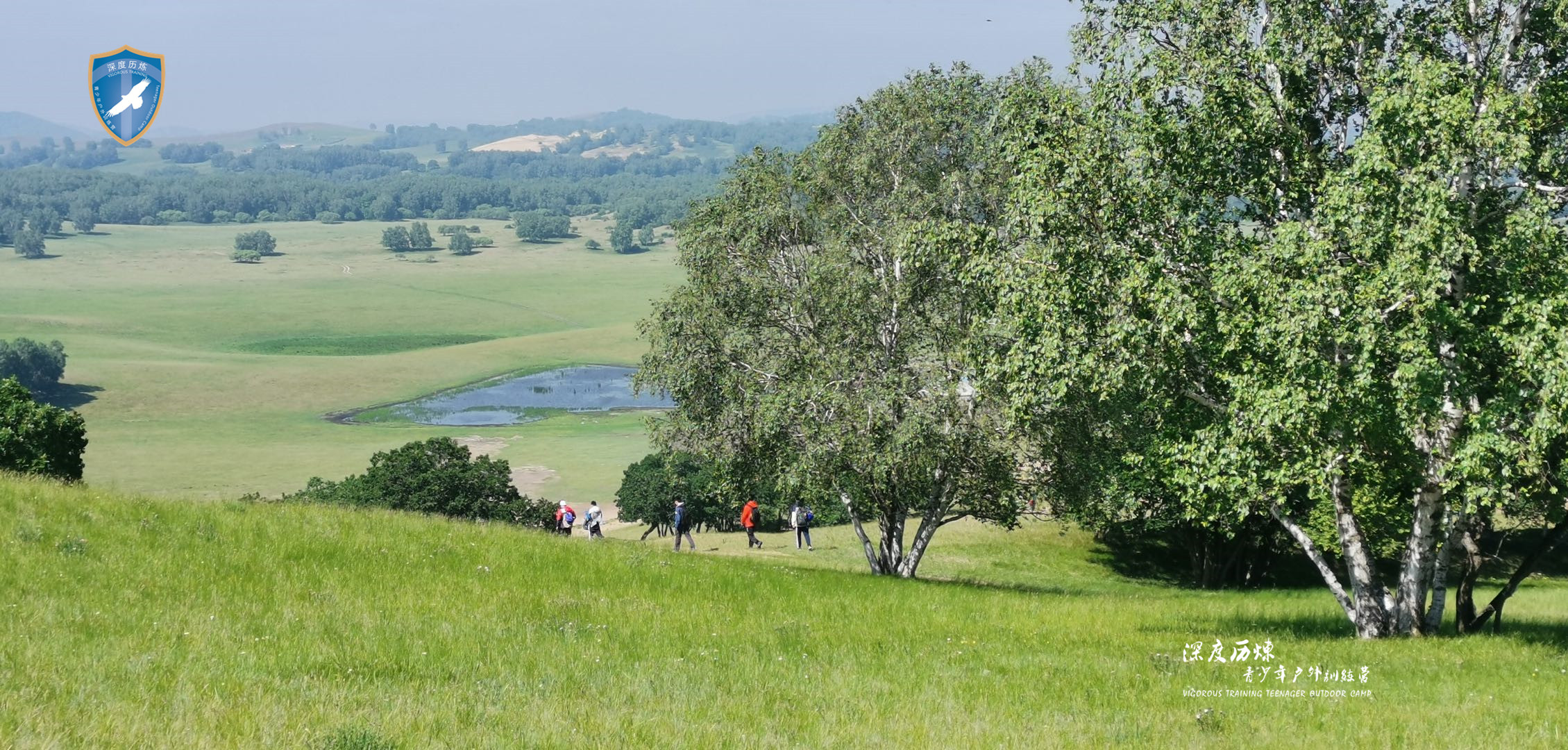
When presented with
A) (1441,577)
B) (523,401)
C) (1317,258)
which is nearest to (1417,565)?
(1441,577)

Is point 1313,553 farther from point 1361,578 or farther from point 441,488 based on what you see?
point 441,488

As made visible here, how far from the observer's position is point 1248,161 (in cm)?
2225

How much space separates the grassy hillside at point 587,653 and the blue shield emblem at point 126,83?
Answer: 3726 centimetres

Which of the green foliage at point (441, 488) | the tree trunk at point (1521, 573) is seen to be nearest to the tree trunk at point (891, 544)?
the tree trunk at point (1521, 573)

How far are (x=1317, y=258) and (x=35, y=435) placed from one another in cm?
4324

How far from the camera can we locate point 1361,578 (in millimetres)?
22203

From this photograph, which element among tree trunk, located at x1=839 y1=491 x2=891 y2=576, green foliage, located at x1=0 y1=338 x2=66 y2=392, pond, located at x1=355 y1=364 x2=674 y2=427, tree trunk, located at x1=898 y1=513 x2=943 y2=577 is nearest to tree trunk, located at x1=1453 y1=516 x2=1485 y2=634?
tree trunk, located at x1=898 y1=513 x2=943 y2=577

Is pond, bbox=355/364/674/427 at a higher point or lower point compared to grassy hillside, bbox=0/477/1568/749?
lower

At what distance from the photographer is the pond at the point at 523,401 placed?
6078 inches

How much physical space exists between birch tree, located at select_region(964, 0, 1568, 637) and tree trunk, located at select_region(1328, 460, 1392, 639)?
54 millimetres

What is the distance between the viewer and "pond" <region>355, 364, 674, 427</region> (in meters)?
154

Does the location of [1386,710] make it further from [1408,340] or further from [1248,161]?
[1248,161]

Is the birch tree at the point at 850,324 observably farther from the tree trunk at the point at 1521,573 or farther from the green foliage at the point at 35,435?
the green foliage at the point at 35,435

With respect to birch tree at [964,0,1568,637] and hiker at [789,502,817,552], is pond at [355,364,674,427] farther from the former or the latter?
birch tree at [964,0,1568,637]
